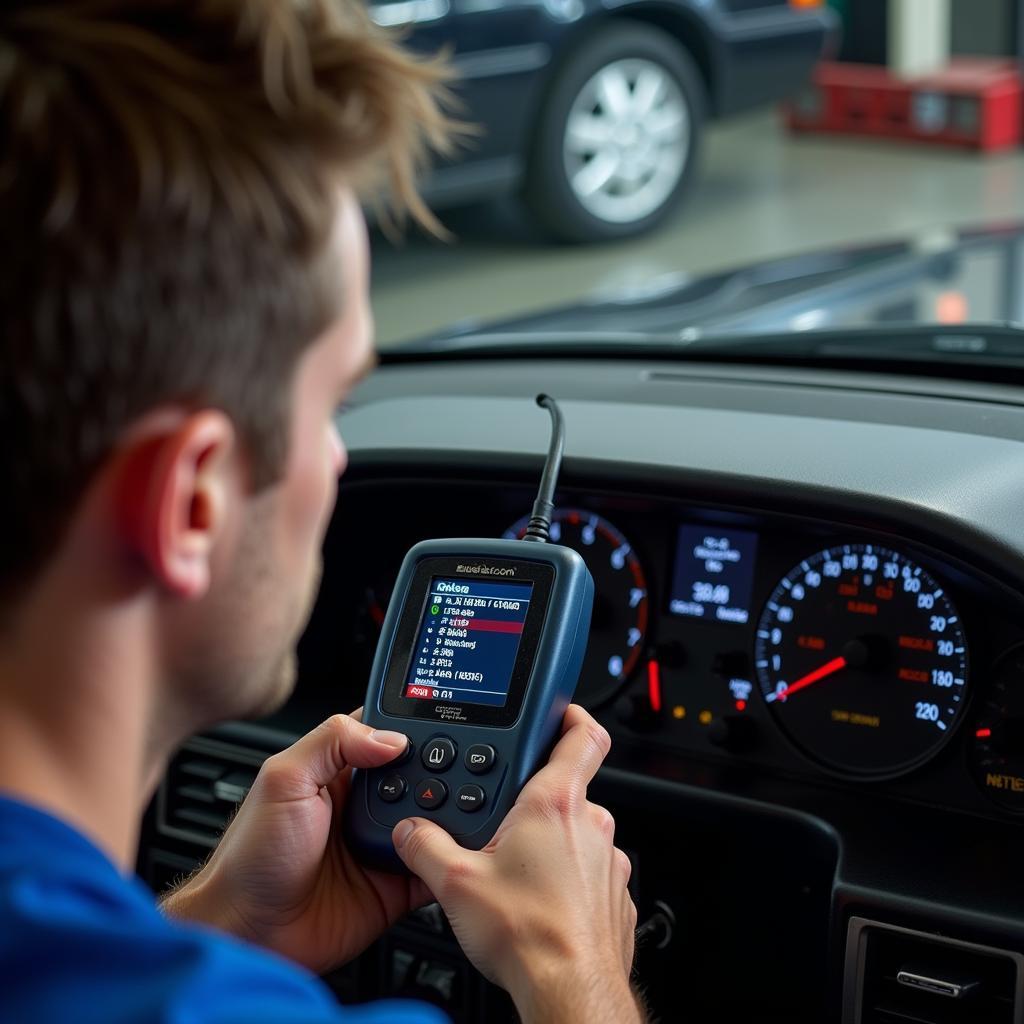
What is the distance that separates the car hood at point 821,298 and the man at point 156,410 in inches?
51.6

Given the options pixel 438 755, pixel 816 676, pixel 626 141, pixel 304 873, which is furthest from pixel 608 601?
pixel 626 141

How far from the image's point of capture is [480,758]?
1569 millimetres

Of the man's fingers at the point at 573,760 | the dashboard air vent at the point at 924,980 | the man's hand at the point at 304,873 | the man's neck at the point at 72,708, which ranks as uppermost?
the man's neck at the point at 72,708

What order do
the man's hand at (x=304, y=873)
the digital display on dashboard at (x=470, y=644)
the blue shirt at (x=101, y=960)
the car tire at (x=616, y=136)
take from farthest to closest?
the car tire at (x=616, y=136) < the digital display on dashboard at (x=470, y=644) < the man's hand at (x=304, y=873) < the blue shirt at (x=101, y=960)

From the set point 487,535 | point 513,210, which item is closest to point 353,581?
point 487,535

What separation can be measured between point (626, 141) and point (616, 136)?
57 millimetres

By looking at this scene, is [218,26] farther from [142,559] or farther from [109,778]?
[109,778]

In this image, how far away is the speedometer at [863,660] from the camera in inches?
73.6

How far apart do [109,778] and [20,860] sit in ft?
0.47

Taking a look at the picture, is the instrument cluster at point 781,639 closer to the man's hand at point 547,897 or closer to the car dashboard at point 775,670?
the car dashboard at point 775,670

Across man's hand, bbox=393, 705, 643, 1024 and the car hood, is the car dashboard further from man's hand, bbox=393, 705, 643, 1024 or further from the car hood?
man's hand, bbox=393, 705, 643, 1024

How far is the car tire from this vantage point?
19.0 feet

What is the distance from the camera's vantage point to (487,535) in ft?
7.23

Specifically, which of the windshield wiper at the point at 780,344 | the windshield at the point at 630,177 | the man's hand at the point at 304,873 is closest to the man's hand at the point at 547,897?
the man's hand at the point at 304,873
